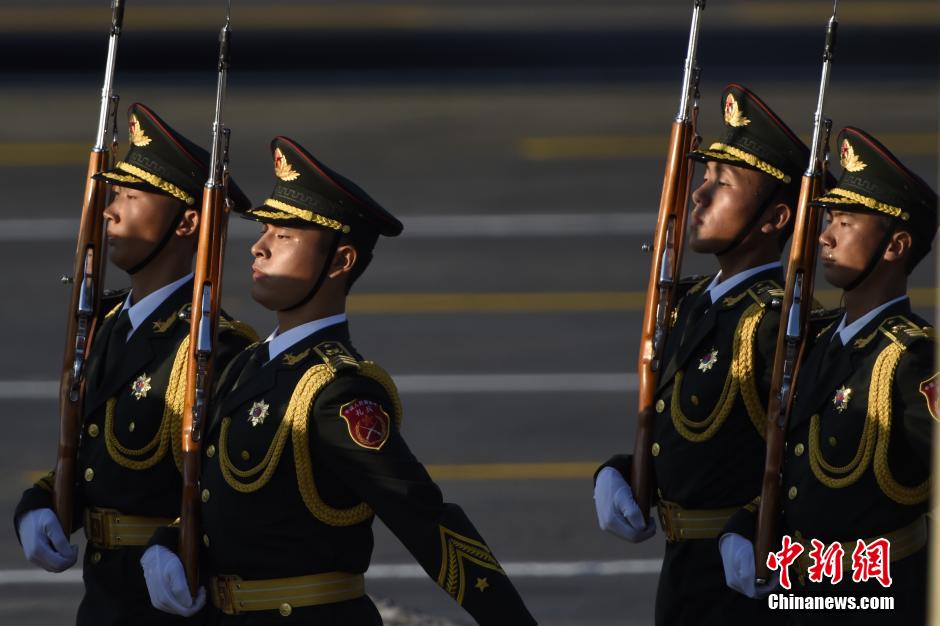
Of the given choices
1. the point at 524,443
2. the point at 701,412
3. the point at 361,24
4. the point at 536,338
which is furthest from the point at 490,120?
the point at 701,412

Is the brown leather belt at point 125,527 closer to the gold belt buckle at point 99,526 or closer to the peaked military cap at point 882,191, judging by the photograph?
the gold belt buckle at point 99,526

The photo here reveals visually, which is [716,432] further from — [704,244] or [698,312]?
[704,244]

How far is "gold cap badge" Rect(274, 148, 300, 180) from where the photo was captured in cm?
634

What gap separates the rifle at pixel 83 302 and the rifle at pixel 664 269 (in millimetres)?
1994

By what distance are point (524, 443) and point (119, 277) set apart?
12.1 feet

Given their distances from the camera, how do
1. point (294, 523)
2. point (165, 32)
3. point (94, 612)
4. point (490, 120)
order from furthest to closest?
point (165, 32)
point (490, 120)
point (94, 612)
point (294, 523)

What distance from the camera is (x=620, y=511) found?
7.03 m

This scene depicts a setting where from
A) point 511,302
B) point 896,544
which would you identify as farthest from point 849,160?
point 511,302

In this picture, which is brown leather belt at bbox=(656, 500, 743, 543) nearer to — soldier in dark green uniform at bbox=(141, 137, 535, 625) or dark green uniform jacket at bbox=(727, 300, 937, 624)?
dark green uniform jacket at bbox=(727, 300, 937, 624)

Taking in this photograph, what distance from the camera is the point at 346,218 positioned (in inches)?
247

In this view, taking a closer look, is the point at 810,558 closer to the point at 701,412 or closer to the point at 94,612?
the point at 701,412

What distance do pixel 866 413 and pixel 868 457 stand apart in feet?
0.46

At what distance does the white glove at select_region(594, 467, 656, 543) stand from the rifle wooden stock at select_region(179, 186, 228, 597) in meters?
1.55

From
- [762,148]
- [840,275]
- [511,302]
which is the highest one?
[762,148]
